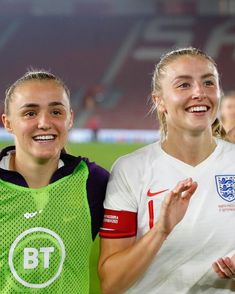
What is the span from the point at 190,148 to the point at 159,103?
0.22 m

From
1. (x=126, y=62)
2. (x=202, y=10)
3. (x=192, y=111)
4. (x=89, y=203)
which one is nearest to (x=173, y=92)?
(x=192, y=111)

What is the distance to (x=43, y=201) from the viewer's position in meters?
2.26

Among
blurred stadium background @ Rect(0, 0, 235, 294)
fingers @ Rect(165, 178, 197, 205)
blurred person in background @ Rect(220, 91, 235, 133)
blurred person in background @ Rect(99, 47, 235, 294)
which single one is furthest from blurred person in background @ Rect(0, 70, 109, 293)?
blurred stadium background @ Rect(0, 0, 235, 294)

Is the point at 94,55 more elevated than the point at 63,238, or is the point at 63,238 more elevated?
the point at 94,55

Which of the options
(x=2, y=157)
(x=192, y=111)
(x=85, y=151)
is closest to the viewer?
(x=192, y=111)

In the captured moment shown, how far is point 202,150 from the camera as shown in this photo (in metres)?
2.29

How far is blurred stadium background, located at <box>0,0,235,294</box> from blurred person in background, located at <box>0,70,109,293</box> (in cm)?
1790

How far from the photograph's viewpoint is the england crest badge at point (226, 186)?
2.22 m

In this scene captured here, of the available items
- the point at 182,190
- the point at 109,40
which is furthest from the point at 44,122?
the point at 109,40

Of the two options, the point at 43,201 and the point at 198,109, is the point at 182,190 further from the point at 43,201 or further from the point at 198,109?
the point at 43,201

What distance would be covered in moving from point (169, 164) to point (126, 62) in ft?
63.4

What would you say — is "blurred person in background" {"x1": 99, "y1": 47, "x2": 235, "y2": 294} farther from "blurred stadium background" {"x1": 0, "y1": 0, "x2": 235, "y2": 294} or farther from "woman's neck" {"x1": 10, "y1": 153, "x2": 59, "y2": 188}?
"blurred stadium background" {"x1": 0, "y1": 0, "x2": 235, "y2": 294}

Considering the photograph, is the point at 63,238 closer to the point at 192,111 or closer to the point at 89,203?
the point at 89,203

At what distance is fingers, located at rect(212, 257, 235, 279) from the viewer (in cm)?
205
